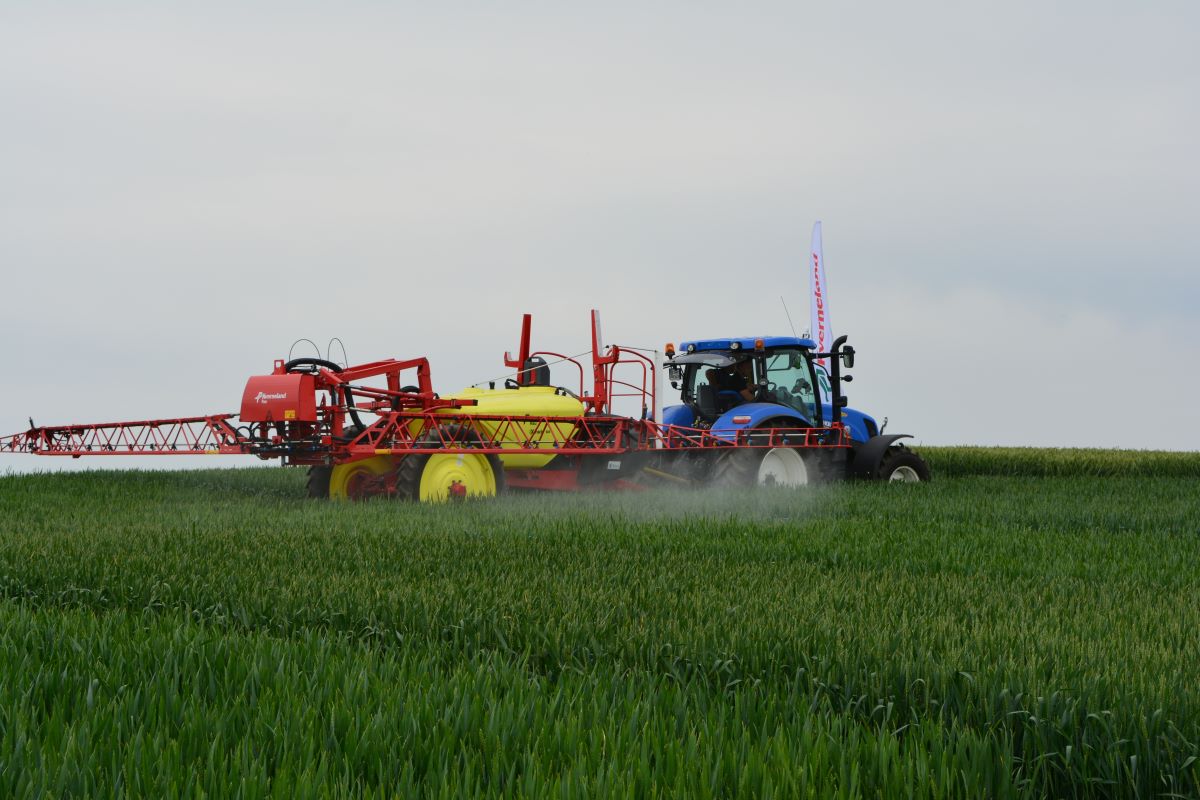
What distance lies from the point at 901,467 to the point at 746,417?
3.61 metres

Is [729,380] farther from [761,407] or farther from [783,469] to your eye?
[783,469]

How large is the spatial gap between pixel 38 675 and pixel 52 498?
32.8ft

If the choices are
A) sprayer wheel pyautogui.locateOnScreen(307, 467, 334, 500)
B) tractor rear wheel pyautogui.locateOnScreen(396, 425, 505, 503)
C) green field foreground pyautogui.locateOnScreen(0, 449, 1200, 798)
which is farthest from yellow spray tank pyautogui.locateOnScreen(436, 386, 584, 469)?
green field foreground pyautogui.locateOnScreen(0, 449, 1200, 798)

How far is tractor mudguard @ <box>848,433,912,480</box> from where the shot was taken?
15.4m

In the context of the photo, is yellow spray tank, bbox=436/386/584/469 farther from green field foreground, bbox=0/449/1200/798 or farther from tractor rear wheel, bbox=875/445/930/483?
Answer: tractor rear wheel, bbox=875/445/930/483

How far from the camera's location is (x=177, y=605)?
246 inches

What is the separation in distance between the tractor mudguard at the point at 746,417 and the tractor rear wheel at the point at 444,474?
3225 mm

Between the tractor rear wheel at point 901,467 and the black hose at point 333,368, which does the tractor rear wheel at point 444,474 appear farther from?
the tractor rear wheel at point 901,467

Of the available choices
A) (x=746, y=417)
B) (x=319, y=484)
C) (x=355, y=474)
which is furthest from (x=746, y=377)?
(x=319, y=484)

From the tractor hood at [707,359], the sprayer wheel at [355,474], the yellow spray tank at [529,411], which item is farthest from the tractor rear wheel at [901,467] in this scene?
the sprayer wheel at [355,474]

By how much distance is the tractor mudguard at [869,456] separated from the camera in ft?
50.6

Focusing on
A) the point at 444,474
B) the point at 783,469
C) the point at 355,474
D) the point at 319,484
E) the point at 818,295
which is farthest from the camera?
the point at 818,295

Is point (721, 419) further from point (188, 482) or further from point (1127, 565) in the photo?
point (188, 482)

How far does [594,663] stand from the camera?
477cm
